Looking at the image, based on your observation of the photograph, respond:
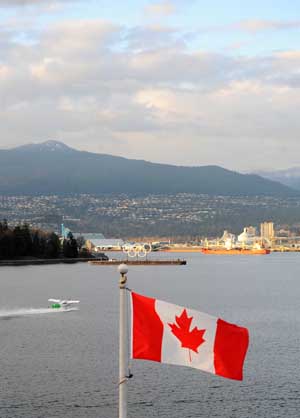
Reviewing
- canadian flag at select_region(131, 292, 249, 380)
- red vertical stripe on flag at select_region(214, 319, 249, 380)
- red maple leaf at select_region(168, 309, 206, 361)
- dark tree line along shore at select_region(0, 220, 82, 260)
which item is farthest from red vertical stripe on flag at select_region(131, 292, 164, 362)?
dark tree line along shore at select_region(0, 220, 82, 260)

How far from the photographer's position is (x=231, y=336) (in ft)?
26.9

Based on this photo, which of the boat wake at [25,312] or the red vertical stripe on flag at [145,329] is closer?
the red vertical stripe on flag at [145,329]

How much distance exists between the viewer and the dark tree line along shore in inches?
4926

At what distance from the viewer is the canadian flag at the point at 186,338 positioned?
818cm

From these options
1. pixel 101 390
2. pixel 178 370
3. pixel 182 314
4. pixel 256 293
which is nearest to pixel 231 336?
pixel 182 314

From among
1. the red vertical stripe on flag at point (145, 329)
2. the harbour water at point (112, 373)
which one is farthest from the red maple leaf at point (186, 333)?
the harbour water at point (112, 373)

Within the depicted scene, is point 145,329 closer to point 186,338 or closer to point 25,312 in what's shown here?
point 186,338

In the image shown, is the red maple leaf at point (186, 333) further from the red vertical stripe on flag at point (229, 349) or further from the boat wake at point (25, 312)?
the boat wake at point (25, 312)

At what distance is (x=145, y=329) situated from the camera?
8.31 meters

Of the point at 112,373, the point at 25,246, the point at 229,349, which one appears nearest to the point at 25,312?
the point at 112,373

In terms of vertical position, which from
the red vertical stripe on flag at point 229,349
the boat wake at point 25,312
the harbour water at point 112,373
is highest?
the red vertical stripe on flag at point 229,349

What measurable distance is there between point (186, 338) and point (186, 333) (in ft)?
0.19

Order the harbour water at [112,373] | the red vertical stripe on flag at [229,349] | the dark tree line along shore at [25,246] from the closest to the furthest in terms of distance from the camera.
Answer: the red vertical stripe on flag at [229,349]
the harbour water at [112,373]
the dark tree line along shore at [25,246]

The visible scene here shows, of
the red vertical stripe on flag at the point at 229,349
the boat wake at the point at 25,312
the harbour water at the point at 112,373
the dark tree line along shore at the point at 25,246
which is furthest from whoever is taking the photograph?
the dark tree line along shore at the point at 25,246
